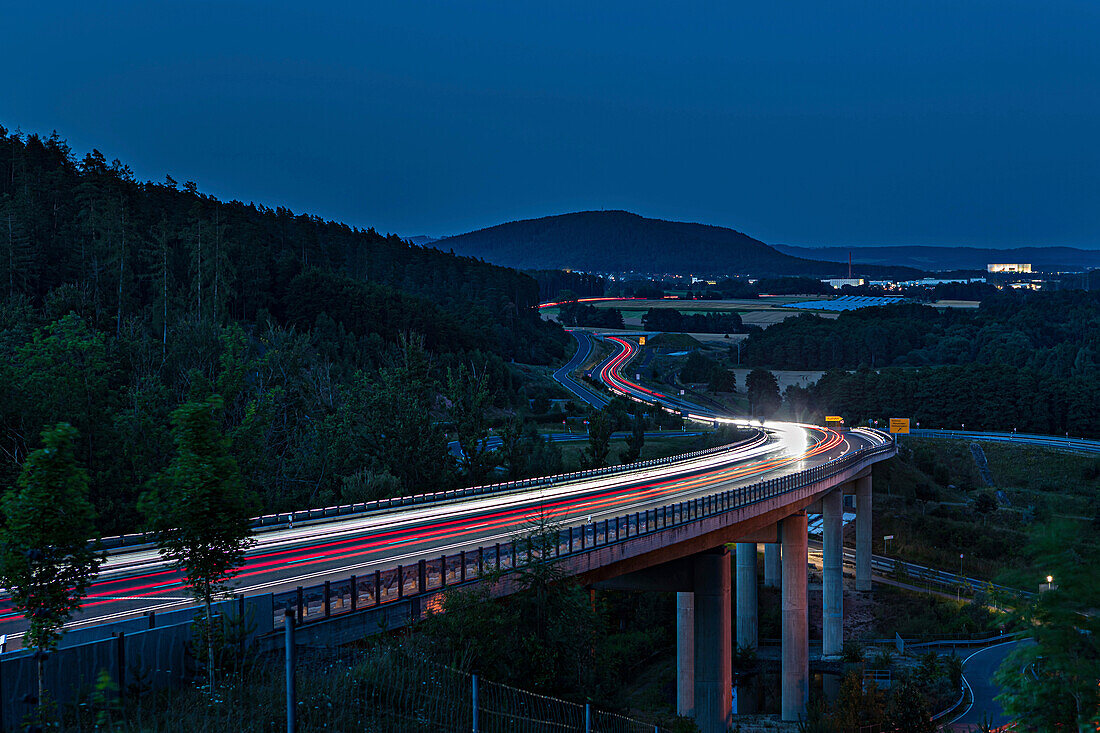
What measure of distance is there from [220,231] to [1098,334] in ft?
513

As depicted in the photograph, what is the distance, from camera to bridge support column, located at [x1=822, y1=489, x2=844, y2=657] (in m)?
60.9

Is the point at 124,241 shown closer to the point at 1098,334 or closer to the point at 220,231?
the point at 220,231

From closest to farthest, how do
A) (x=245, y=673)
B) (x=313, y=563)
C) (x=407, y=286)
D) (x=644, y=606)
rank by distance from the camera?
1. (x=245, y=673)
2. (x=313, y=563)
3. (x=644, y=606)
4. (x=407, y=286)

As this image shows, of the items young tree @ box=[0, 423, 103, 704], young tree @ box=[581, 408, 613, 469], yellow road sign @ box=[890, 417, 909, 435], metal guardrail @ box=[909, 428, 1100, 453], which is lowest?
metal guardrail @ box=[909, 428, 1100, 453]

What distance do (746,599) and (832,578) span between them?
6.12 metres

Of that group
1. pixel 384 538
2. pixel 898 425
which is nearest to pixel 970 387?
pixel 898 425

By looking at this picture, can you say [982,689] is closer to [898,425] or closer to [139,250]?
[898,425]

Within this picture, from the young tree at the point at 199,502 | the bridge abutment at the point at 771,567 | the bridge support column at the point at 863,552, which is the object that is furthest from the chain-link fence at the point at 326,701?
the bridge abutment at the point at 771,567

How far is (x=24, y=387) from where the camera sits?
43.3 m

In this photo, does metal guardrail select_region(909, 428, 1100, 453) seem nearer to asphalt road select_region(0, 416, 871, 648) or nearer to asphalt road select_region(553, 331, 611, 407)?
asphalt road select_region(553, 331, 611, 407)

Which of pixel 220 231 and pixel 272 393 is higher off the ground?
pixel 220 231

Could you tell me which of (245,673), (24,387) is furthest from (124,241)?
(245,673)

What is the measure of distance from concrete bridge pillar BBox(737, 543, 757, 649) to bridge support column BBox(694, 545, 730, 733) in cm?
1840

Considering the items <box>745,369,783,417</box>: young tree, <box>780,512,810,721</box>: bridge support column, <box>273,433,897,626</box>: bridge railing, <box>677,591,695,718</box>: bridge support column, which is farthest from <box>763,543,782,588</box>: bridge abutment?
<box>745,369,783,417</box>: young tree
